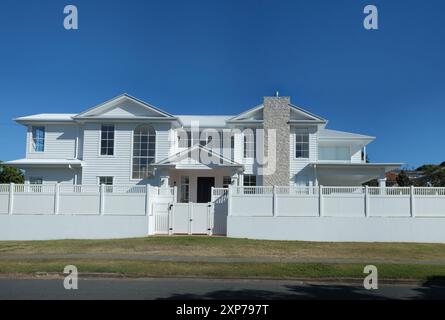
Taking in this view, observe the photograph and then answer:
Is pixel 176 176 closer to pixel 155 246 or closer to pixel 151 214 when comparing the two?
pixel 151 214

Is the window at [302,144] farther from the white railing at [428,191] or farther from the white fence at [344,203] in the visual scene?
the white railing at [428,191]

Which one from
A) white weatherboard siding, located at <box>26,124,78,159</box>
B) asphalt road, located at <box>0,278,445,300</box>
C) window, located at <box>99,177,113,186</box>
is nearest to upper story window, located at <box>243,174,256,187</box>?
window, located at <box>99,177,113,186</box>

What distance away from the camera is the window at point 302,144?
2670 centimetres

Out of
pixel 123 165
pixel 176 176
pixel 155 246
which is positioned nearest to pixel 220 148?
pixel 176 176

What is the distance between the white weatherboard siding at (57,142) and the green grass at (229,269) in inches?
586

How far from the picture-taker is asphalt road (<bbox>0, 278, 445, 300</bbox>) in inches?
352

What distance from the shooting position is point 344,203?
19.3 meters

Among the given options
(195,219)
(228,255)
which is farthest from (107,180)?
(228,255)

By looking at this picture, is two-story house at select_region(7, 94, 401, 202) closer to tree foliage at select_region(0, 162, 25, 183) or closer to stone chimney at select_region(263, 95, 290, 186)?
stone chimney at select_region(263, 95, 290, 186)

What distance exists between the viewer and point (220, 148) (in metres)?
27.2

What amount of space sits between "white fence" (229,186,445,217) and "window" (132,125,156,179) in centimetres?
775

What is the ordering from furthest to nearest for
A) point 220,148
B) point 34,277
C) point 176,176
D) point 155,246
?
point 220,148
point 176,176
point 155,246
point 34,277
